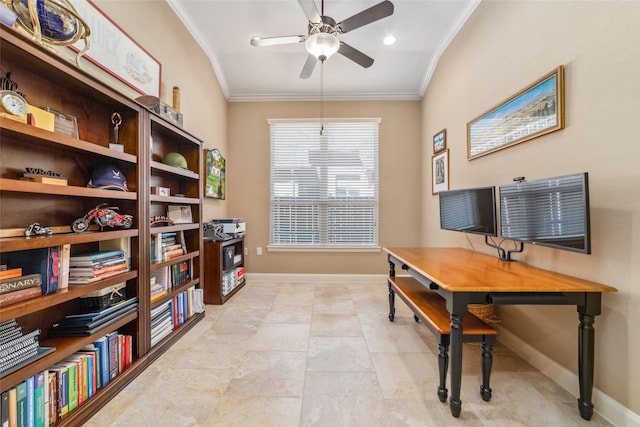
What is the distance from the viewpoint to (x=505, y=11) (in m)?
1.94

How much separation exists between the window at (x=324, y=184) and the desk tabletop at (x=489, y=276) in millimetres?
1843

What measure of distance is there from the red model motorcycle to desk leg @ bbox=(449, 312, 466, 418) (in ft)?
6.66

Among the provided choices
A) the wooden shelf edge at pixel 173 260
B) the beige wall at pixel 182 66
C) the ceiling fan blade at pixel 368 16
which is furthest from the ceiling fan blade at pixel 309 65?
the wooden shelf edge at pixel 173 260

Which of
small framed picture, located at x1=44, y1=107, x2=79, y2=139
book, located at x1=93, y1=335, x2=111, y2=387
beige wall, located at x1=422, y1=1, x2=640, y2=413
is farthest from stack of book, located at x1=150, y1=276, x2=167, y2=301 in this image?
beige wall, located at x1=422, y1=1, x2=640, y2=413

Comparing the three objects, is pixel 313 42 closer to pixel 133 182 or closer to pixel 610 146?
pixel 133 182

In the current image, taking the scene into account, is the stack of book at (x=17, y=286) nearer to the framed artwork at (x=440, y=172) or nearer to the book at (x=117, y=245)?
the book at (x=117, y=245)

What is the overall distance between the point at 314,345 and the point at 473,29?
11.1 ft

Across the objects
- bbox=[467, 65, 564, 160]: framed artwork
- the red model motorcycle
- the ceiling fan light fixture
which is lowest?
the red model motorcycle

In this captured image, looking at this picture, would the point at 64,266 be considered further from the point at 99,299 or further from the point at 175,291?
the point at 175,291

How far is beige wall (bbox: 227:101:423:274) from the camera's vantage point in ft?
12.1

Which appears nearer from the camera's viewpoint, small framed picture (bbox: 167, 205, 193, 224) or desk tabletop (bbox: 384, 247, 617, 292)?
desk tabletop (bbox: 384, 247, 617, 292)

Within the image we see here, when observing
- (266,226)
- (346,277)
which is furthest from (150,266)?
(346,277)

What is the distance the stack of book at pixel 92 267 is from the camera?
51.4 inches

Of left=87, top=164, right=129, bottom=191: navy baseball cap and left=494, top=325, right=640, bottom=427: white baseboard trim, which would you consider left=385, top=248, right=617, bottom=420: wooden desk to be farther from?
left=87, top=164, right=129, bottom=191: navy baseball cap
